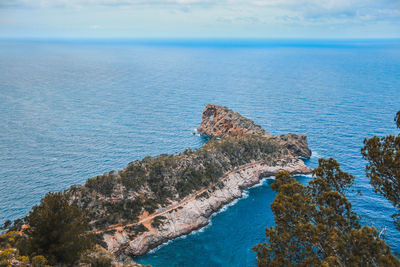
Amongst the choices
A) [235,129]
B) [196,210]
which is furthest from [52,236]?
[235,129]

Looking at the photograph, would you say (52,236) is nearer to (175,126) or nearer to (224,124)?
(224,124)

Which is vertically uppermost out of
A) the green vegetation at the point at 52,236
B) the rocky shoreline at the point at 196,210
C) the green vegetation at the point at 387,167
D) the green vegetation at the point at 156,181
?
the green vegetation at the point at 387,167

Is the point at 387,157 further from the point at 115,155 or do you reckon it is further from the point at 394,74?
the point at 394,74

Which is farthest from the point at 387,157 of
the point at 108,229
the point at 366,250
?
the point at 108,229

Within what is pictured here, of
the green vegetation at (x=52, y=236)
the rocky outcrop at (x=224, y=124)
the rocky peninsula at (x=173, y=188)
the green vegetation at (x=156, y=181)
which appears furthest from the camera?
the rocky outcrop at (x=224, y=124)

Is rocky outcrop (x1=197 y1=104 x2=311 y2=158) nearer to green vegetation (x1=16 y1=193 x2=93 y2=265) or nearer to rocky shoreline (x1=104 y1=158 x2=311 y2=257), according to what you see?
rocky shoreline (x1=104 y1=158 x2=311 y2=257)

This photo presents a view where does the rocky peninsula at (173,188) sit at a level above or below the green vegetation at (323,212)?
below

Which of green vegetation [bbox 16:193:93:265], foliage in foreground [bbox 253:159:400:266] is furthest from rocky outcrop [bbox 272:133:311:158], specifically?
green vegetation [bbox 16:193:93:265]

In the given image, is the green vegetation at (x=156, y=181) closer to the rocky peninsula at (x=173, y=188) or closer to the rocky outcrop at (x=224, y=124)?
the rocky peninsula at (x=173, y=188)

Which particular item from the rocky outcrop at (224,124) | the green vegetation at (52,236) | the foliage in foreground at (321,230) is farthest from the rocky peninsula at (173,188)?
the foliage in foreground at (321,230)
